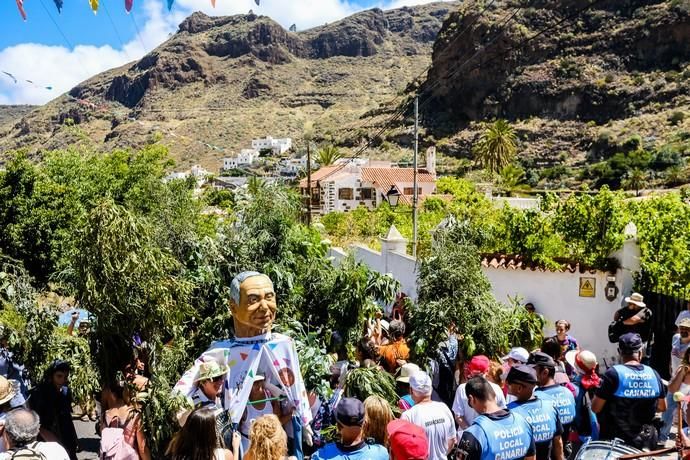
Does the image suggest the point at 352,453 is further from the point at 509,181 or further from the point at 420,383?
the point at 509,181

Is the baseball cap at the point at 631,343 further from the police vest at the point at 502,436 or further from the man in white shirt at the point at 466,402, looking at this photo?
the police vest at the point at 502,436

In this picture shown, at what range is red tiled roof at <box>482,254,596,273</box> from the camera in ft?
31.0

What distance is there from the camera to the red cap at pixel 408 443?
368 cm

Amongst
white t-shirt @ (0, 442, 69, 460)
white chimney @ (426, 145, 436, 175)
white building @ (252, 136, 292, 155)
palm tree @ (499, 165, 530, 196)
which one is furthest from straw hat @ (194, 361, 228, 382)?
white building @ (252, 136, 292, 155)

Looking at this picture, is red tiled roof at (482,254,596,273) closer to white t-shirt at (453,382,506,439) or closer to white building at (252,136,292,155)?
white t-shirt at (453,382,506,439)

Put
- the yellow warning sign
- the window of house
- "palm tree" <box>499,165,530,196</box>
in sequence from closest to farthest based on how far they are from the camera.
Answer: the yellow warning sign → "palm tree" <box>499,165,530,196</box> → the window of house

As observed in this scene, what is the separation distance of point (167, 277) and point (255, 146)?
11382cm

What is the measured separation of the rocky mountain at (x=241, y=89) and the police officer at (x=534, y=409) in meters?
91.7

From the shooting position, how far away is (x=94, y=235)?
4355 millimetres

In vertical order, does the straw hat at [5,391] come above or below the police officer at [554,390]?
above

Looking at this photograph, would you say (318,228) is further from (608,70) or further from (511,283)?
(608,70)

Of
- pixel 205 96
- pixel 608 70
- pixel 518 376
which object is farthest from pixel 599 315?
pixel 205 96

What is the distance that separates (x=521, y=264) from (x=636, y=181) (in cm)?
3614

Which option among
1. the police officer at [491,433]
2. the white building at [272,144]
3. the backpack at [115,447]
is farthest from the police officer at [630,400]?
the white building at [272,144]
